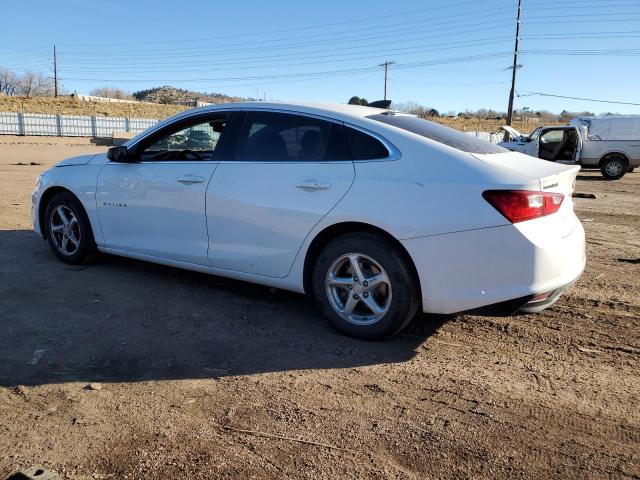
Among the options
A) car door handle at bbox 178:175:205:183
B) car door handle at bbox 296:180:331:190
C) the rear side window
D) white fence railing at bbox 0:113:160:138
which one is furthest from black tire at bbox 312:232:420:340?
white fence railing at bbox 0:113:160:138

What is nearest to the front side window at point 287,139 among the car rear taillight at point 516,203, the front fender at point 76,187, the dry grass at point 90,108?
the car rear taillight at point 516,203

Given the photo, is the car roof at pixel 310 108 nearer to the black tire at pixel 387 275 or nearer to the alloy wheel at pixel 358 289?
the black tire at pixel 387 275

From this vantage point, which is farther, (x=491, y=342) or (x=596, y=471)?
(x=491, y=342)

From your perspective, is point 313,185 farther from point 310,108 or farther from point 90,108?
point 90,108

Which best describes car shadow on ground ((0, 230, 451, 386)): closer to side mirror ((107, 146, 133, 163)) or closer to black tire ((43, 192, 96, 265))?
black tire ((43, 192, 96, 265))

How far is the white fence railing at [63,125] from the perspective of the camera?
4441 centimetres

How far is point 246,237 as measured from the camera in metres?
4.29

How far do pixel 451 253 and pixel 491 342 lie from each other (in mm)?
912

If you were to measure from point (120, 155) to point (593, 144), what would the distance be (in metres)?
18.4

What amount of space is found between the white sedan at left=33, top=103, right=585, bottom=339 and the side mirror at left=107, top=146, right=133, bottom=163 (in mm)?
20

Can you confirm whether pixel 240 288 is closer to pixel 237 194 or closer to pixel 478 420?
pixel 237 194

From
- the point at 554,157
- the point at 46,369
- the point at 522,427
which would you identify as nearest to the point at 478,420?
the point at 522,427

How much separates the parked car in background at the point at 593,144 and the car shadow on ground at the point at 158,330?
15.9 metres

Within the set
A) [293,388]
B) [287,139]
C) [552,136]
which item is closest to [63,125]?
[552,136]
